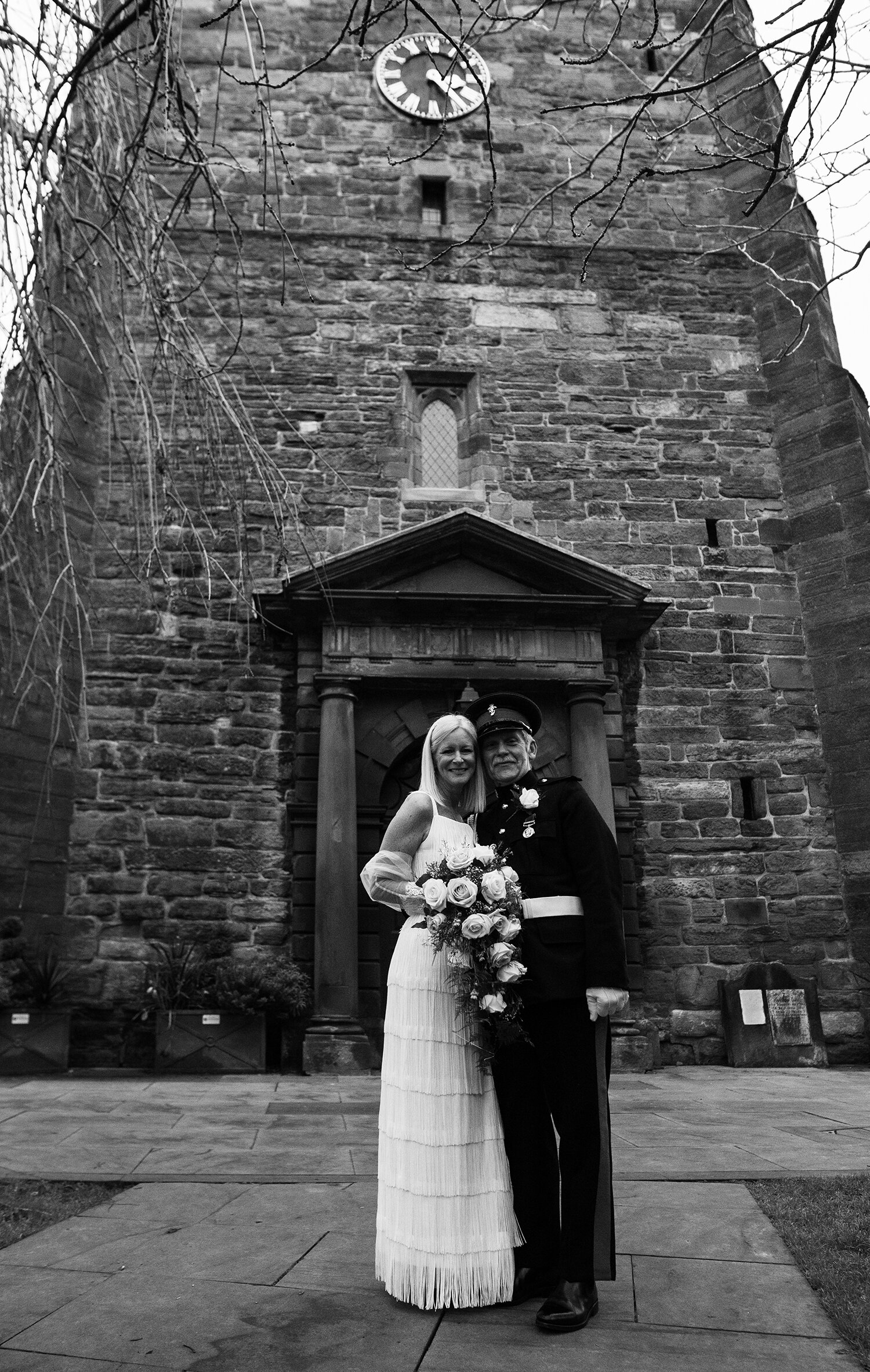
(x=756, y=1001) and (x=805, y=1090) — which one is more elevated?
(x=756, y=1001)

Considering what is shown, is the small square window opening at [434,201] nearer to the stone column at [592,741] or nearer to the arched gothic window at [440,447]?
the arched gothic window at [440,447]

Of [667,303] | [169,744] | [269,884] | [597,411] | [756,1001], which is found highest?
[667,303]

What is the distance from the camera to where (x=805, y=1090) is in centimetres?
687

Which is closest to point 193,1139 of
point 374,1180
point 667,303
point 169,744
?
point 374,1180

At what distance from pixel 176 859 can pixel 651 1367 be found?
6.91 metres

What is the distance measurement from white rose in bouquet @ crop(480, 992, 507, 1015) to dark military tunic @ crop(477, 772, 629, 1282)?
0.38ft

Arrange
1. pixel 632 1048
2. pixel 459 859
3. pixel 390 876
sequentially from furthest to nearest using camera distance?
pixel 632 1048 < pixel 390 876 < pixel 459 859

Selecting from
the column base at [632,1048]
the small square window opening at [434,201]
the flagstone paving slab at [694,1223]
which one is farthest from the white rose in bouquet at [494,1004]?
the small square window opening at [434,201]

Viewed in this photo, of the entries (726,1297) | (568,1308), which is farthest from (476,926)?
(726,1297)

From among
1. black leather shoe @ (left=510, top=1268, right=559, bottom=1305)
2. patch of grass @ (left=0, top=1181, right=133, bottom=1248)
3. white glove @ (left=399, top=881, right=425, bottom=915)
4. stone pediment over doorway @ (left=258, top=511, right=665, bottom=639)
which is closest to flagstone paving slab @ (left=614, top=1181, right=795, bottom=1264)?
black leather shoe @ (left=510, top=1268, right=559, bottom=1305)

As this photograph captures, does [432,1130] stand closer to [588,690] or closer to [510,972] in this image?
[510,972]

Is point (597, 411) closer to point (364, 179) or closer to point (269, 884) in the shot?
point (364, 179)

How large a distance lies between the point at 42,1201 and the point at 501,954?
2.21 metres

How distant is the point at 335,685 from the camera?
8688 mm
